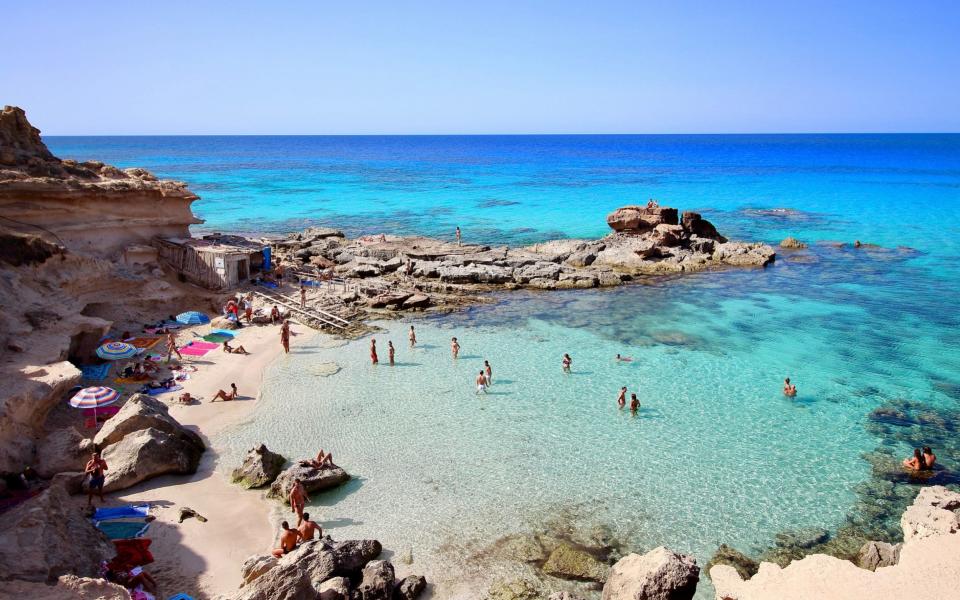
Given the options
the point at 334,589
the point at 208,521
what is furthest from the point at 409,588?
the point at 208,521

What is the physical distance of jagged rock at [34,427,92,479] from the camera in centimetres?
1419

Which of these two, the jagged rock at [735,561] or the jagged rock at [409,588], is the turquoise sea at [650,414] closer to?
the jagged rock at [735,561]

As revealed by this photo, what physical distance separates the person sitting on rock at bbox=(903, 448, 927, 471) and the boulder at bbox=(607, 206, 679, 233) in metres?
→ 25.9

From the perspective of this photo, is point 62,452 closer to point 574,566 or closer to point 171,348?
point 171,348

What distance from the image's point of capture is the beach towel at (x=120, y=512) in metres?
12.8

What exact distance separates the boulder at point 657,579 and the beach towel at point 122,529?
9360mm

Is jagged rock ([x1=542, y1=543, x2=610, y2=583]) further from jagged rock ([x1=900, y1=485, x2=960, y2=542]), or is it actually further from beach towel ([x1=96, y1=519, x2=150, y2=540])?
beach towel ([x1=96, y1=519, x2=150, y2=540])

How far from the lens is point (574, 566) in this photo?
480 inches

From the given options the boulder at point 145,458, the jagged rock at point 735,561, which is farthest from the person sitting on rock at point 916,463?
the boulder at point 145,458

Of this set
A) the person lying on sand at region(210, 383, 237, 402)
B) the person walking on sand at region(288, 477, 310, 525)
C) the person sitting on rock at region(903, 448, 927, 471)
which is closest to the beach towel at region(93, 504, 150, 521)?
the person walking on sand at region(288, 477, 310, 525)

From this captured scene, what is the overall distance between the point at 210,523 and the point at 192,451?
3.03m

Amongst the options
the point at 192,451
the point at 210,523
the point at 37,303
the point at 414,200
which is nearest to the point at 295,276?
the point at 37,303

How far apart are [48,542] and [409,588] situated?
6.12 m

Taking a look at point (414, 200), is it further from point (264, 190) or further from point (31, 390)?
point (31, 390)
